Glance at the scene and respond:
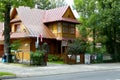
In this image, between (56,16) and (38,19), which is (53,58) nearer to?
(56,16)

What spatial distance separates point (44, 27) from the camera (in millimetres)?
47312

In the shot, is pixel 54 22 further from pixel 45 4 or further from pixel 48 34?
pixel 45 4

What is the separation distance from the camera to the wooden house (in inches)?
1739

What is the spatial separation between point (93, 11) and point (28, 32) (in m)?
13.3

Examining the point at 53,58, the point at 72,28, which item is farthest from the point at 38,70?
the point at 72,28

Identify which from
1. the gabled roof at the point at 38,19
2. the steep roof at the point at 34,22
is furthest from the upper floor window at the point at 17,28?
the steep roof at the point at 34,22

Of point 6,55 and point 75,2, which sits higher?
point 75,2

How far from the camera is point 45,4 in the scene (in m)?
83.4

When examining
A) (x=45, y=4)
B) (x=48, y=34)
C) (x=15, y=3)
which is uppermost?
(x=45, y=4)

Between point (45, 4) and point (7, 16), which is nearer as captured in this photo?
point (7, 16)

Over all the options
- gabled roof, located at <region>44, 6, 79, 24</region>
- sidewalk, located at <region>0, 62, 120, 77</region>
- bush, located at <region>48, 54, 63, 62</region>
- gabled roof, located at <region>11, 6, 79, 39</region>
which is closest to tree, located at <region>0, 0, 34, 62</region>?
sidewalk, located at <region>0, 62, 120, 77</region>

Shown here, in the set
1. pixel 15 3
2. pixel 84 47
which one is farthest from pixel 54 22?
pixel 15 3

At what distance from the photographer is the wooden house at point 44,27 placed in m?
44.2

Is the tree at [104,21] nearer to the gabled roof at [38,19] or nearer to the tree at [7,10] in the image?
the gabled roof at [38,19]
